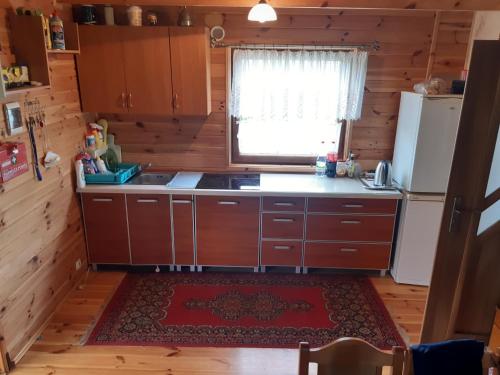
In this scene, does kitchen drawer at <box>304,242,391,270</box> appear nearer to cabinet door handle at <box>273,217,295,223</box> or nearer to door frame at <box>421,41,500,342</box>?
cabinet door handle at <box>273,217,295,223</box>

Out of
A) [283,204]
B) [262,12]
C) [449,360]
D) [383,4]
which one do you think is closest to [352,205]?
[283,204]

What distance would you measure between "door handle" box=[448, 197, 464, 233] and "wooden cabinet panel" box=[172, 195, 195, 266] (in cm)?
190

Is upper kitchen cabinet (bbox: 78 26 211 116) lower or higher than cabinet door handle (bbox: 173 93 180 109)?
higher

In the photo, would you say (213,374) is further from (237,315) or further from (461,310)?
(461,310)

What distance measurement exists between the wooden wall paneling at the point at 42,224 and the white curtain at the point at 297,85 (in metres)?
1.38

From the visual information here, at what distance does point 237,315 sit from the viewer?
287 cm

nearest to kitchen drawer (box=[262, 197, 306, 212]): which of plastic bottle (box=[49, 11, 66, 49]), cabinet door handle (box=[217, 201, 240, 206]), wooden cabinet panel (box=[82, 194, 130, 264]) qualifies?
cabinet door handle (box=[217, 201, 240, 206])

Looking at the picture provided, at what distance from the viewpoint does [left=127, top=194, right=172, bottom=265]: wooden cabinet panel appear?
10.5 ft

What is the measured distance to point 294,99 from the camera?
347 cm

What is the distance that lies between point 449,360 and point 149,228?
250cm

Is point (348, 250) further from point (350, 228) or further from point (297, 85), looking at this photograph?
point (297, 85)

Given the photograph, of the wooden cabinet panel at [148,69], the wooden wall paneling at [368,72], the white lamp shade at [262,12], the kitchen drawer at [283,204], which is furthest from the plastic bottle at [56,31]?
the kitchen drawer at [283,204]

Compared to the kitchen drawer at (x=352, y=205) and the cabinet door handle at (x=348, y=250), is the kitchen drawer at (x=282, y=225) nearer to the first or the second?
the kitchen drawer at (x=352, y=205)

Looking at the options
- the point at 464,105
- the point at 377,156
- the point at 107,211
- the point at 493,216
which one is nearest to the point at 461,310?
the point at 493,216
